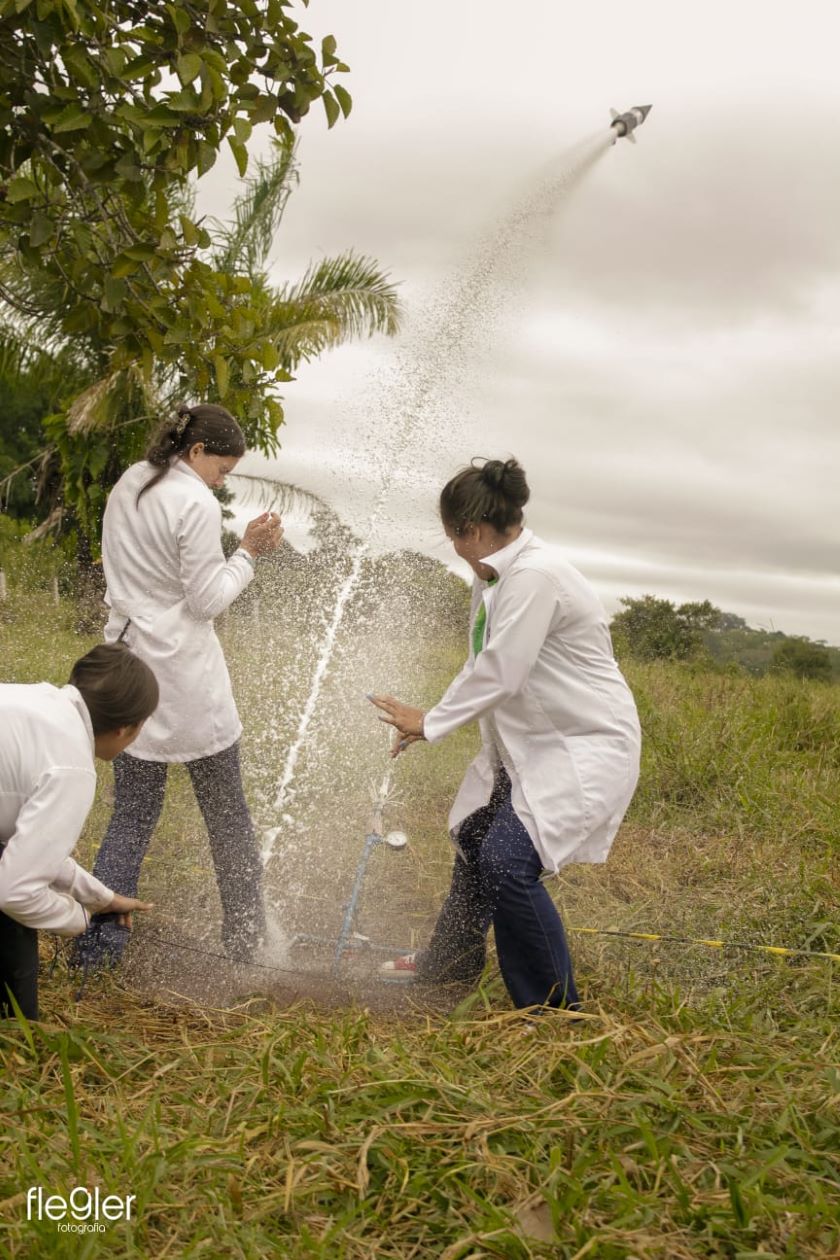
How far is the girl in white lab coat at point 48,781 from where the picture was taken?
9.02ft

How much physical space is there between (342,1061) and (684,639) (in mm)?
11755

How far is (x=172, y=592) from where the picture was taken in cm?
387

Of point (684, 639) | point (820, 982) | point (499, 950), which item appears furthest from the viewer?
point (684, 639)

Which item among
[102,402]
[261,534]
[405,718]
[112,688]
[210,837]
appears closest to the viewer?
[112,688]

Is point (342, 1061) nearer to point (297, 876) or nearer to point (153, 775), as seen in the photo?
point (153, 775)

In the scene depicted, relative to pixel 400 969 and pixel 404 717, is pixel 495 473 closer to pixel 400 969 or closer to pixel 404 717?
pixel 404 717

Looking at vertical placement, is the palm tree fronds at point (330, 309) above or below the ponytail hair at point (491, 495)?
above

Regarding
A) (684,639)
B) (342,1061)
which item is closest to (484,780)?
(342,1061)

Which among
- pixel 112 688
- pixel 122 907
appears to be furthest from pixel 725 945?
pixel 112 688

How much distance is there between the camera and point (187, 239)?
367 centimetres

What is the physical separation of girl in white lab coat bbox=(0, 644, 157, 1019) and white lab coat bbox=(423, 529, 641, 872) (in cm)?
101

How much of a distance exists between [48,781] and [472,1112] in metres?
1.33

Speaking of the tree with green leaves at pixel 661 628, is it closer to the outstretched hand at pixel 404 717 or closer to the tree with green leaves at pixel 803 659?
the tree with green leaves at pixel 803 659

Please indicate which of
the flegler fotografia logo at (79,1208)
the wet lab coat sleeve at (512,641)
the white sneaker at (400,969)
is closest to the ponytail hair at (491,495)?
the wet lab coat sleeve at (512,641)
